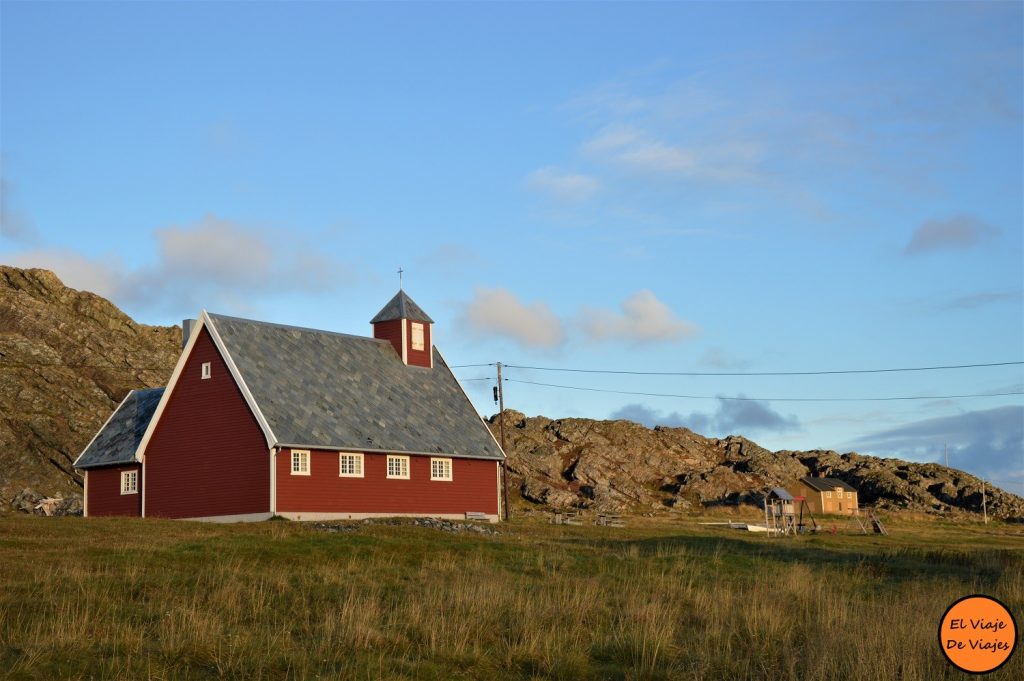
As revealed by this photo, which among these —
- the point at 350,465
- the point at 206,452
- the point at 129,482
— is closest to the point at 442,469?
the point at 350,465

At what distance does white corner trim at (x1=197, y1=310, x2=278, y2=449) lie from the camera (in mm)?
45500

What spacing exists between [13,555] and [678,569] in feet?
53.2

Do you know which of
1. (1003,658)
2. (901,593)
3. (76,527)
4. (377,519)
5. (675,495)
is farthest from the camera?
(675,495)

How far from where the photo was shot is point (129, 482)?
50.7 m

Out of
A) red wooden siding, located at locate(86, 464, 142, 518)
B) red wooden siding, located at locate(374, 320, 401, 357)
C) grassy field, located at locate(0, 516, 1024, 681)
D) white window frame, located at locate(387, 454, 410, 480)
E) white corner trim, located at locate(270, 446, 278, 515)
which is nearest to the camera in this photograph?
grassy field, located at locate(0, 516, 1024, 681)

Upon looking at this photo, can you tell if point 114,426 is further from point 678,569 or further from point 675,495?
point 675,495

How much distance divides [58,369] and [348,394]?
5281 centimetres

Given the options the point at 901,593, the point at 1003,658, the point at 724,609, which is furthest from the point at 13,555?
the point at 1003,658

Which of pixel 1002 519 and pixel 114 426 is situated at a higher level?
pixel 114 426

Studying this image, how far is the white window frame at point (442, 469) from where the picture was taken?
2090 inches

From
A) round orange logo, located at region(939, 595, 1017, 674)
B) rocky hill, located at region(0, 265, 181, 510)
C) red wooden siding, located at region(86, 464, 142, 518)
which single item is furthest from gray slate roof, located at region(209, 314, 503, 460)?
round orange logo, located at region(939, 595, 1017, 674)

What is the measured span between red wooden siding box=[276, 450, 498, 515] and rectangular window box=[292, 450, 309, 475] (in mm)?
196

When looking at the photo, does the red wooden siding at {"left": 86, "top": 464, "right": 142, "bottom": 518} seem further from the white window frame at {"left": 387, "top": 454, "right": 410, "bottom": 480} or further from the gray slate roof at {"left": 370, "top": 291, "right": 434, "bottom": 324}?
the gray slate roof at {"left": 370, "top": 291, "right": 434, "bottom": 324}

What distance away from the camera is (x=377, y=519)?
4666cm
